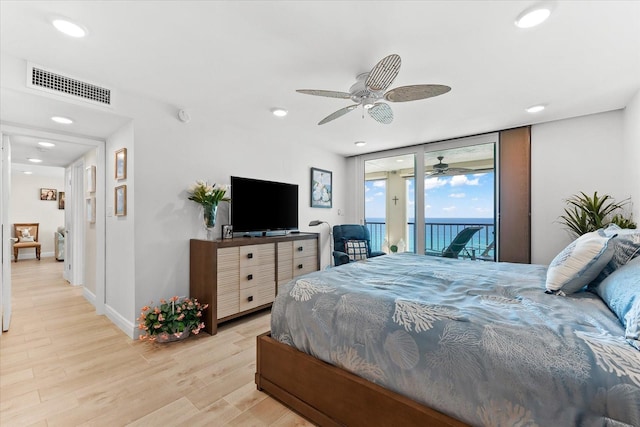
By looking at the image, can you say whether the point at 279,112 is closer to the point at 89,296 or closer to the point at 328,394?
the point at 328,394

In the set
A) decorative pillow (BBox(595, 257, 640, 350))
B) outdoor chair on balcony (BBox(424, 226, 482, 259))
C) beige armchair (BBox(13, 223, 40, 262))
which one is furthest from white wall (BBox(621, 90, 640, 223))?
beige armchair (BBox(13, 223, 40, 262))

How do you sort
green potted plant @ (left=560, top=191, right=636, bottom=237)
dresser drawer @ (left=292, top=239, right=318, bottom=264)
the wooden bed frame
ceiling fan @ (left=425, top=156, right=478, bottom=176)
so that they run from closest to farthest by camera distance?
the wooden bed frame
green potted plant @ (left=560, top=191, right=636, bottom=237)
dresser drawer @ (left=292, top=239, right=318, bottom=264)
ceiling fan @ (left=425, top=156, right=478, bottom=176)

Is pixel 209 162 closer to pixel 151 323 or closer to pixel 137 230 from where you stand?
pixel 137 230

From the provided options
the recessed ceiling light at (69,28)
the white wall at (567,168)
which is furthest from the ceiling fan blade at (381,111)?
the white wall at (567,168)

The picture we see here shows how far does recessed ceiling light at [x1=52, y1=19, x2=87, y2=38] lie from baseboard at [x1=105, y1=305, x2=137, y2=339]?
8.05 ft

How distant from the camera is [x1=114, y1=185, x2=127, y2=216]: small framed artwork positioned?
278 centimetres

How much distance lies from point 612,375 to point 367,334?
0.87 m

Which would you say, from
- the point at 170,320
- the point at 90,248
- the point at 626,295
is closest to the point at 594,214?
the point at 626,295

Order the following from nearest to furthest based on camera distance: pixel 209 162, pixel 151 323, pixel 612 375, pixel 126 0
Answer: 1. pixel 612 375
2. pixel 126 0
3. pixel 151 323
4. pixel 209 162

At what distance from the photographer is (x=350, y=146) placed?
4680mm

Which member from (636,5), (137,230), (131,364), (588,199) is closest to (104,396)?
(131,364)

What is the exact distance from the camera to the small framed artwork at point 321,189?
4680 mm

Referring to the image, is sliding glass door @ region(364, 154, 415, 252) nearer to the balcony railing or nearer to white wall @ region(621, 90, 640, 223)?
the balcony railing

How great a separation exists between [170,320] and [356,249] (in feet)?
8.99
